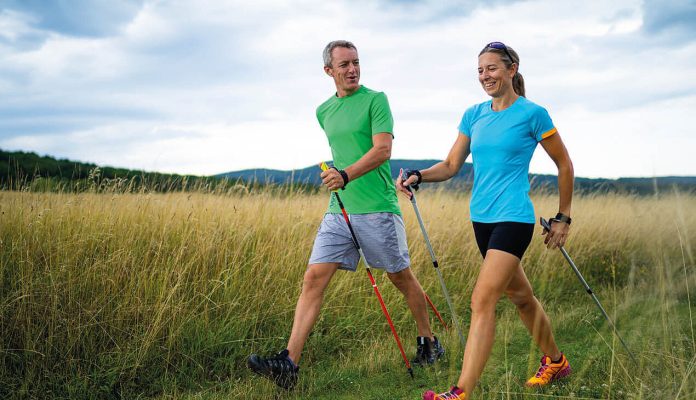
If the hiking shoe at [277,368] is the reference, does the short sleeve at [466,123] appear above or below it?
above

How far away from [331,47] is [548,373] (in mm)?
3067

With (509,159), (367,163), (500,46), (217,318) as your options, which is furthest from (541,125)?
(217,318)

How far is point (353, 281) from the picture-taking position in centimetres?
670

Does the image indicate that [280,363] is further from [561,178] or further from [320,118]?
[561,178]

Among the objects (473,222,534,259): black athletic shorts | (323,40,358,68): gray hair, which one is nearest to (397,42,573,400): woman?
(473,222,534,259): black athletic shorts

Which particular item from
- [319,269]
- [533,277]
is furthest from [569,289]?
[319,269]

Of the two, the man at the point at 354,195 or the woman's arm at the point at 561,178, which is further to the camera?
the man at the point at 354,195

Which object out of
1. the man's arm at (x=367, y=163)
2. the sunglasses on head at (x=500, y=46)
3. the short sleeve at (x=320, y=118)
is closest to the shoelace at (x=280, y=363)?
the man's arm at (x=367, y=163)

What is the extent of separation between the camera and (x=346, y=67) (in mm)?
4867

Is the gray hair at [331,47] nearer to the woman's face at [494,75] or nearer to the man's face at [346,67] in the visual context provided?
the man's face at [346,67]

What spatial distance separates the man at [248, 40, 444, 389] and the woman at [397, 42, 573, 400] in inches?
35.0

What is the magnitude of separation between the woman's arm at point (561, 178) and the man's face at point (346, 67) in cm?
168

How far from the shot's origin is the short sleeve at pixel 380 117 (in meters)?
4.71

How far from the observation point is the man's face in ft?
15.9
